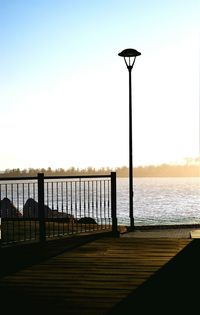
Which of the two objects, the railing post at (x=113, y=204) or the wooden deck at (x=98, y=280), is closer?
the wooden deck at (x=98, y=280)

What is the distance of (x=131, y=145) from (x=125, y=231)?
8.01 feet

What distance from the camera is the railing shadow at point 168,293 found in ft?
15.8

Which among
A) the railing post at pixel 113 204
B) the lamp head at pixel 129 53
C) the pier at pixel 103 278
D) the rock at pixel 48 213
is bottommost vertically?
the rock at pixel 48 213

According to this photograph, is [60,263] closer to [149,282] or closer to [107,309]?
[149,282]

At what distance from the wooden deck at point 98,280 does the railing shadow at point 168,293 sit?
1cm

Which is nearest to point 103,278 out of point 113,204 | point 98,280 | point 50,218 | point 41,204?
point 98,280

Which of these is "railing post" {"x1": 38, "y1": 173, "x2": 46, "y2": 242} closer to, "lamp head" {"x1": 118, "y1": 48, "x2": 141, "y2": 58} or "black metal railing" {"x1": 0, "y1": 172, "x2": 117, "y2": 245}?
"black metal railing" {"x1": 0, "y1": 172, "x2": 117, "y2": 245}

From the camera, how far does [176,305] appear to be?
16.2 feet

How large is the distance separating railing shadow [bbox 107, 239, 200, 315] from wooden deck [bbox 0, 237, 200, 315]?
0.01m

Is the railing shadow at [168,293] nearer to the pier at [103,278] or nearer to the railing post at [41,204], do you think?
the pier at [103,278]

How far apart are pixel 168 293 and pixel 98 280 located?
3.37 feet

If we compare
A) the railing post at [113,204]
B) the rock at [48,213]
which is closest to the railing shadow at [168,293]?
the rock at [48,213]

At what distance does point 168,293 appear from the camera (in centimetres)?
545

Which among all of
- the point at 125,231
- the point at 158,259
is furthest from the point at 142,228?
the point at 158,259
